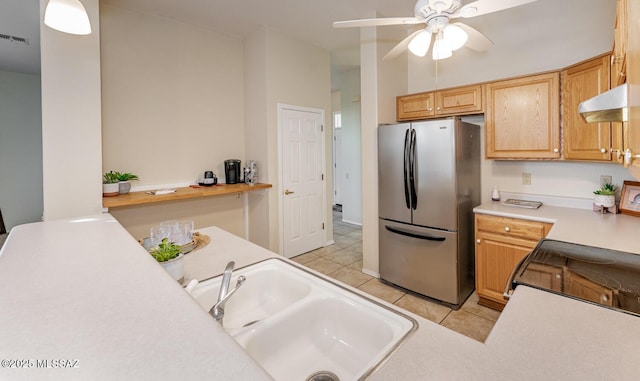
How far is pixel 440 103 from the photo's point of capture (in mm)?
3047

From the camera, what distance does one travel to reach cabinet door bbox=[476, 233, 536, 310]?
2.37 metres

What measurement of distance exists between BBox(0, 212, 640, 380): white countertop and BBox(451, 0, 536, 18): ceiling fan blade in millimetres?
1613

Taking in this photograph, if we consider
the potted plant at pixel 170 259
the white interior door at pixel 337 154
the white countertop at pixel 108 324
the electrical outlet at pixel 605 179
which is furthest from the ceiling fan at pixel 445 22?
the white interior door at pixel 337 154

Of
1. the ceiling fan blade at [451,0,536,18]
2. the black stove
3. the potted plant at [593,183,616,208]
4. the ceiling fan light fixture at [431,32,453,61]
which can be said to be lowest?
the black stove

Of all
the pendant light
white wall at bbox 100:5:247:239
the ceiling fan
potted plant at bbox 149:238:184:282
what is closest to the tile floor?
white wall at bbox 100:5:247:239

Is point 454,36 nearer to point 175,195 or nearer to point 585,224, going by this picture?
point 585,224

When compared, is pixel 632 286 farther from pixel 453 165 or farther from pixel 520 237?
pixel 453 165

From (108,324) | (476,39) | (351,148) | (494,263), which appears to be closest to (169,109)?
(476,39)

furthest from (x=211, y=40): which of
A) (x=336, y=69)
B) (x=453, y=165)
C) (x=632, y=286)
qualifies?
(x=632, y=286)

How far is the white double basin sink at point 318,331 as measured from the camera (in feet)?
3.05

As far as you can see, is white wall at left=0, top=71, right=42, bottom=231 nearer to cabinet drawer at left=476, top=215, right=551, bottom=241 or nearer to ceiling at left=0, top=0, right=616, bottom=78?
ceiling at left=0, top=0, right=616, bottom=78

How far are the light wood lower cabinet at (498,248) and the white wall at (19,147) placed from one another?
6.03 metres

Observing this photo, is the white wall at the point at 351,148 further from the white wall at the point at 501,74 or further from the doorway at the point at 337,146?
the white wall at the point at 501,74

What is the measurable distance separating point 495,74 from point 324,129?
7.42 feet
